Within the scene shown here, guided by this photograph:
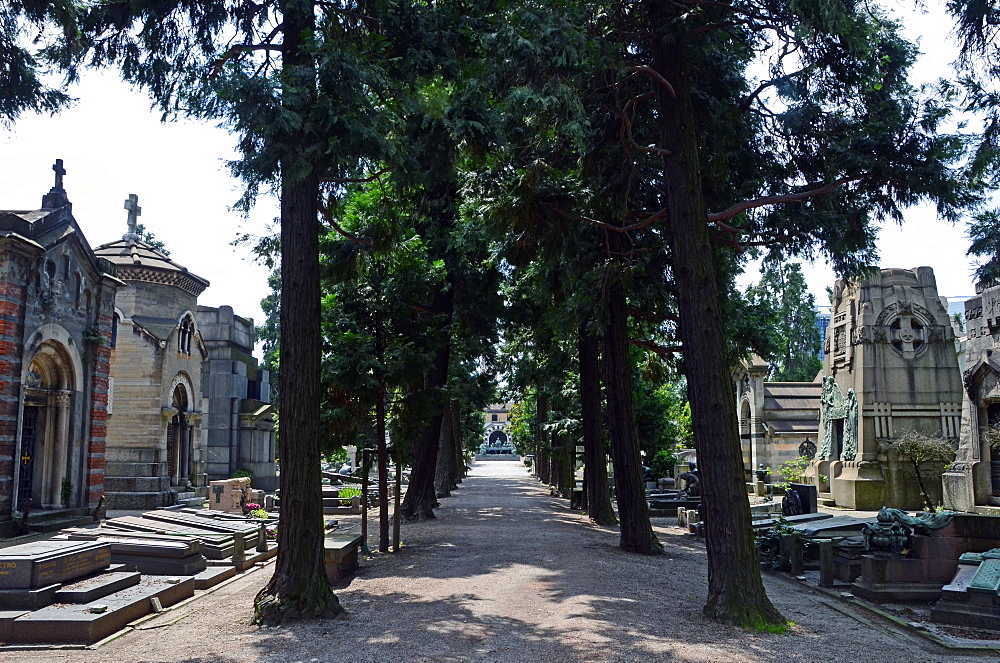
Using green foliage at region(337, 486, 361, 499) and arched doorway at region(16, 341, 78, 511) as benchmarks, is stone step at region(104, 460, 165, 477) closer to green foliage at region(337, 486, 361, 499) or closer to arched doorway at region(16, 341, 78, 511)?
arched doorway at region(16, 341, 78, 511)

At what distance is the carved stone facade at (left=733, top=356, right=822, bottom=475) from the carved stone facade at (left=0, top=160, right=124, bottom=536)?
82.1ft

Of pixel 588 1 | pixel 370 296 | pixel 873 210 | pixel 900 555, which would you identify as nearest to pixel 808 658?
pixel 900 555

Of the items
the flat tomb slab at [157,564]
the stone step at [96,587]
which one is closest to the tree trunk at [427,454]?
the flat tomb slab at [157,564]

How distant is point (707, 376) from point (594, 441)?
11.9 m

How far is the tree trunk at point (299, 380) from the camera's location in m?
8.83

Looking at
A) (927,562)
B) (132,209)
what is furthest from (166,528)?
(132,209)

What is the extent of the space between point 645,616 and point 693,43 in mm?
8582

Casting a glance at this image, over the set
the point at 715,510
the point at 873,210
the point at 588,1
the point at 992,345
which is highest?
the point at 588,1

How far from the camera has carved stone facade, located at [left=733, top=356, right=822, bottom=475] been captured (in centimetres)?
3469

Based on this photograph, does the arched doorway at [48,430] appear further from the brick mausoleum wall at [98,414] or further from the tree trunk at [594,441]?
the tree trunk at [594,441]

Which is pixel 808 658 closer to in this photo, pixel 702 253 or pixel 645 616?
pixel 645 616

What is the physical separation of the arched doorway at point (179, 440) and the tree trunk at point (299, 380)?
17.7 m

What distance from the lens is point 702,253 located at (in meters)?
9.95

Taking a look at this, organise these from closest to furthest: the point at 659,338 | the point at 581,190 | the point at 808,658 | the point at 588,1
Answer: the point at 808,658 < the point at 588,1 < the point at 581,190 < the point at 659,338
